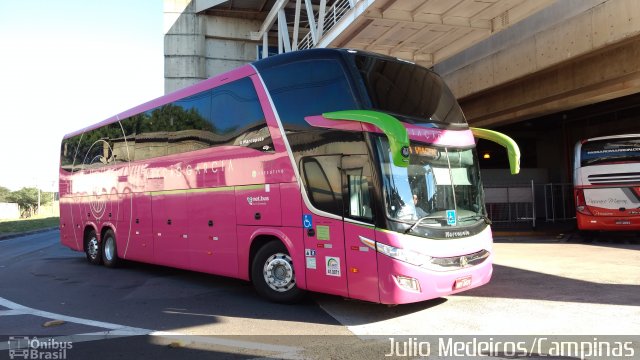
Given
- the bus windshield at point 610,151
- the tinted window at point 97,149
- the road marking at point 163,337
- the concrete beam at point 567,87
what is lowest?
the road marking at point 163,337

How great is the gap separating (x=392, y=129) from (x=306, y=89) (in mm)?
2012

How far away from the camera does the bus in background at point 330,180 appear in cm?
614

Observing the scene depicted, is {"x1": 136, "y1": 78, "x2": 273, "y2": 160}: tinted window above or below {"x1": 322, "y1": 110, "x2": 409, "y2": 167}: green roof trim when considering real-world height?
above

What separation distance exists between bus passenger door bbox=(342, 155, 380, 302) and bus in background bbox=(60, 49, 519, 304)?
0.02m

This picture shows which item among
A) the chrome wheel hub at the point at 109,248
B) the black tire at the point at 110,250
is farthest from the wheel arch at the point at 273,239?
the chrome wheel hub at the point at 109,248

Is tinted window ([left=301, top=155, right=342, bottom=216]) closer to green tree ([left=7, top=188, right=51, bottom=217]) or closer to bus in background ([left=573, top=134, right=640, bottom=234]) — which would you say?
bus in background ([left=573, top=134, right=640, bottom=234])

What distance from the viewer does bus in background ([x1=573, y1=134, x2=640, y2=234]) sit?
44.8 feet

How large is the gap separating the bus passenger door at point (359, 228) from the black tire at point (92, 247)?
9.08m

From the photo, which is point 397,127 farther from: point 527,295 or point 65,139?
point 65,139

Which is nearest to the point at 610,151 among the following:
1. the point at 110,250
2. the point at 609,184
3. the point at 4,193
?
the point at 609,184

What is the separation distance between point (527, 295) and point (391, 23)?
8125 mm

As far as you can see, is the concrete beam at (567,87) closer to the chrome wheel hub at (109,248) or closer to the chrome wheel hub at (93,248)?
the chrome wheel hub at (109,248)

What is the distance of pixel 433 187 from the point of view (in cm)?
646

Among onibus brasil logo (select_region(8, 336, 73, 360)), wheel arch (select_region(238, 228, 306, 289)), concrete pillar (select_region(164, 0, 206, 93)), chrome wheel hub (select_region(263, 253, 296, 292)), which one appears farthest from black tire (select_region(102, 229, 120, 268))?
concrete pillar (select_region(164, 0, 206, 93))
